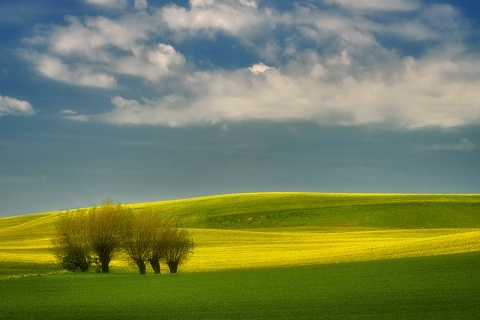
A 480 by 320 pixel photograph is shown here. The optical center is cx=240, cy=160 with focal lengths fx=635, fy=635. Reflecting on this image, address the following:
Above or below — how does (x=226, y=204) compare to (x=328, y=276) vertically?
above

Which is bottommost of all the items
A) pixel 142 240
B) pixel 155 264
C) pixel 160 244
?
pixel 155 264

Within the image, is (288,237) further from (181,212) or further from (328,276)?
(328,276)

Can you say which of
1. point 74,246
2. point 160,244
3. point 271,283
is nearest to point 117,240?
point 74,246

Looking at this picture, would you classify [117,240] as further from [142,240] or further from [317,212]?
[317,212]

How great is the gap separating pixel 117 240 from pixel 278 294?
2815cm

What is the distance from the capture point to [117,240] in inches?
2141

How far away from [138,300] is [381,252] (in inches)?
1063

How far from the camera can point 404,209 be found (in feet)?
365

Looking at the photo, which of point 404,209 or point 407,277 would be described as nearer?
point 407,277

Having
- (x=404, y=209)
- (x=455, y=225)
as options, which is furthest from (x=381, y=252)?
(x=404, y=209)

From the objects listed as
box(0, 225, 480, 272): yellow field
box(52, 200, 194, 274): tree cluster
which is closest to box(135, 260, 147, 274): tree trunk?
box(52, 200, 194, 274): tree cluster

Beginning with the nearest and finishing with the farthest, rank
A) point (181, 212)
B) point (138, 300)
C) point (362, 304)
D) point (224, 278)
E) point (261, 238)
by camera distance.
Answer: point (362, 304) < point (138, 300) < point (224, 278) < point (261, 238) < point (181, 212)

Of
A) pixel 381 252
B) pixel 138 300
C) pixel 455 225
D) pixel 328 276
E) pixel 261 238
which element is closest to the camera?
pixel 138 300

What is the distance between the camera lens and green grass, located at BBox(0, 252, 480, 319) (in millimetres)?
22750
